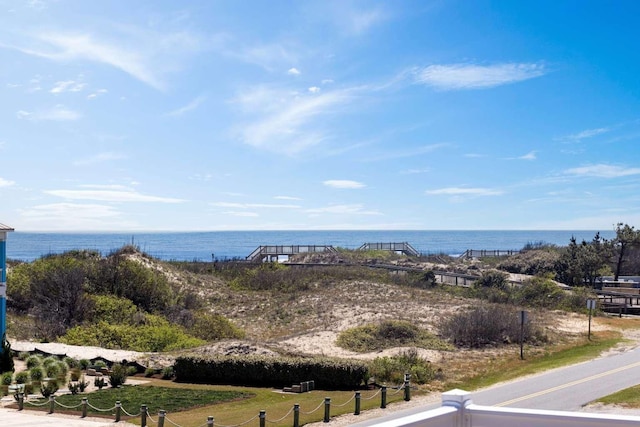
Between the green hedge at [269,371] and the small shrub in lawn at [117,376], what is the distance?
8.10 feet

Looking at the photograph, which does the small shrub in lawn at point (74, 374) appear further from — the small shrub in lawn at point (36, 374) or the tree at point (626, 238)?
the tree at point (626, 238)

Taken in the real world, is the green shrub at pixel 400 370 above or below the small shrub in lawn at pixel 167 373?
above

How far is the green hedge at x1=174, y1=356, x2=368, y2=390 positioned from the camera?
26828mm

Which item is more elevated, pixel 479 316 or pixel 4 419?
pixel 479 316

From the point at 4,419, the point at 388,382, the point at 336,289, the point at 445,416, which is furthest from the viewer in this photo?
the point at 336,289

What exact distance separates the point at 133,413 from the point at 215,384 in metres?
6.78

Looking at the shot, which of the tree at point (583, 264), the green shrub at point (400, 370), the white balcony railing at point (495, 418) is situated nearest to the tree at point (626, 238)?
the tree at point (583, 264)

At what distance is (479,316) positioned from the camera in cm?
3766

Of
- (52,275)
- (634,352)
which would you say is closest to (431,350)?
(634,352)

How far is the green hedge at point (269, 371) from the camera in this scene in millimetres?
26828

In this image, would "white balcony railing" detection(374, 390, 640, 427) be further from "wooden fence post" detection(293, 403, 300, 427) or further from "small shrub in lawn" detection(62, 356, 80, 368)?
"small shrub in lawn" detection(62, 356, 80, 368)

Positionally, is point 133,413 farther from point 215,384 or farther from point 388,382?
point 388,382

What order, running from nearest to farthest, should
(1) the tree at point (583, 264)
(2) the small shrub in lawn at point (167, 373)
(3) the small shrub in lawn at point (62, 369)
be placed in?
(3) the small shrub in lawn at point (62, 369) < (2) the small shrub in lawn at point (167, 373) < (1) the tree at point (583, 264)

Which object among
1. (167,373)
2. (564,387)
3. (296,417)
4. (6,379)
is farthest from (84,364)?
(564,387)
